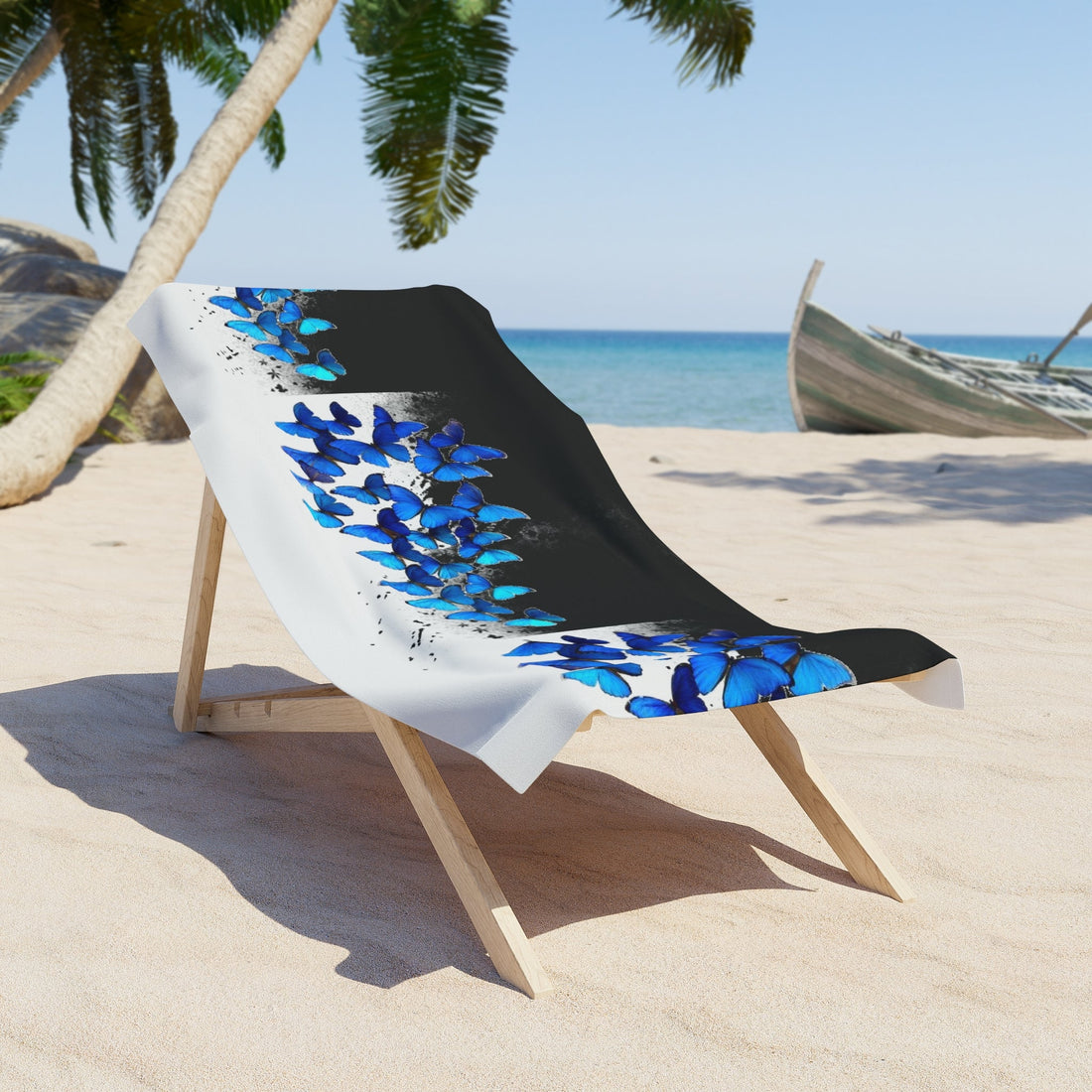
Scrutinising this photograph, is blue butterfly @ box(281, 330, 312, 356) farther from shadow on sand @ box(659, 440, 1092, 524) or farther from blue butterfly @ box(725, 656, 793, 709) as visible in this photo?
shadow on sand @ box(659, 440, 1092, 524)

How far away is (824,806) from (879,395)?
920 cm

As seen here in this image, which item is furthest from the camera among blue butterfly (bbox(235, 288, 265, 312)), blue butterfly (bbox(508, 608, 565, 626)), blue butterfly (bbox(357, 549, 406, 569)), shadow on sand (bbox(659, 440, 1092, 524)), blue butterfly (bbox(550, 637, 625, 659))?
shadow on sand (bbox(659, 440, 1092, 524))

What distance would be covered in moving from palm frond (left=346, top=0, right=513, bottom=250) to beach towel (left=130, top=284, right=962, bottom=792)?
6.34 meters

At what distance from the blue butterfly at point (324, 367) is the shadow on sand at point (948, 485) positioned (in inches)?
149

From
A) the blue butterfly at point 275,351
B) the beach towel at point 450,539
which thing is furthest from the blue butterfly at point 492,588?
the blue butterfly at point 275,351

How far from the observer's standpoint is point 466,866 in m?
1.79

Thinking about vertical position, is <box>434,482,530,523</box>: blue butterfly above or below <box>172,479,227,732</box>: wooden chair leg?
above

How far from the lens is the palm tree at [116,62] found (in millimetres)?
9672

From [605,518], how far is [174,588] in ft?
7.19

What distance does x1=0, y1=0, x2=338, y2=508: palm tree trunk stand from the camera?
5.80 meters

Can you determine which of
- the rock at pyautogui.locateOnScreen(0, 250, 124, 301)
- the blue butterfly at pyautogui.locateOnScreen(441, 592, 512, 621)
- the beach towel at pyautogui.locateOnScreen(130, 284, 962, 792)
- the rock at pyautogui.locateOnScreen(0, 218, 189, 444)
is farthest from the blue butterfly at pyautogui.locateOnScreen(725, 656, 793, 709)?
the rock at pyautogui.locateOnScreen(0, 250, 124, 301)

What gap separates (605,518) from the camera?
271 centimetres

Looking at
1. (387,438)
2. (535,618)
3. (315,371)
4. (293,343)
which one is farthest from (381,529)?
(293,343)

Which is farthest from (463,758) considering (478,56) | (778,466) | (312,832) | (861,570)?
(478,56)
